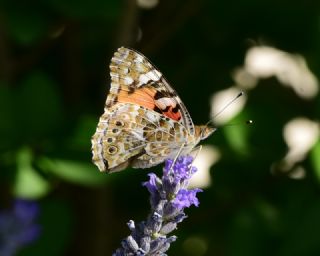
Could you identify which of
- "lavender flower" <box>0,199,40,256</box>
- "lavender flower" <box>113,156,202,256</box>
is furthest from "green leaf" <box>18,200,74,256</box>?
"lavender flower" <box>113,156,202,256</box>

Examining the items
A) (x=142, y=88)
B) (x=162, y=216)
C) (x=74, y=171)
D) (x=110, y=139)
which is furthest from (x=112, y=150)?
(x=74, y=171)

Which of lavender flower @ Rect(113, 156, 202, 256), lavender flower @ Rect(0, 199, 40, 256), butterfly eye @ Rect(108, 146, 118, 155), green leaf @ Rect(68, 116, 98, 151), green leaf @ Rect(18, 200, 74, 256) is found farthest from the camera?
green leaf @ Rect(18, 200, 74, 256)

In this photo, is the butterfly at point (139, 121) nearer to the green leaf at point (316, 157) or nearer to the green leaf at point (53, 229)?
the green leaf at point (316, 157)

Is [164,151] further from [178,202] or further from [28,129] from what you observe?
[28,129]

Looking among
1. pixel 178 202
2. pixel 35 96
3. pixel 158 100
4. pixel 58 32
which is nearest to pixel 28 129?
pixel 35 96

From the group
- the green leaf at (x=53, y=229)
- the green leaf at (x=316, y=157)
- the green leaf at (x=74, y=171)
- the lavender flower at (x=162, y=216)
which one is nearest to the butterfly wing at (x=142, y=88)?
the lavender flower at (x=162, y=216)

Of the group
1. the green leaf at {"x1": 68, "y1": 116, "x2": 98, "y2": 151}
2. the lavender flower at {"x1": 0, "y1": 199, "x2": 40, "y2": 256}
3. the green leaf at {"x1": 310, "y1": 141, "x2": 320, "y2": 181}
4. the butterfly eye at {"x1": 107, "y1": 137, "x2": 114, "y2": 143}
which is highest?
the butterfly eye at {"x1": 107, "y1": 137, "x2": 114, "y2": 143}

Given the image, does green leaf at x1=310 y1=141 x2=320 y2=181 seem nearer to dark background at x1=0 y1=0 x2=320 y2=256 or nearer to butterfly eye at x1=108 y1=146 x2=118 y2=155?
dark background at x1=0 y1=0 x2=320 y2=256
